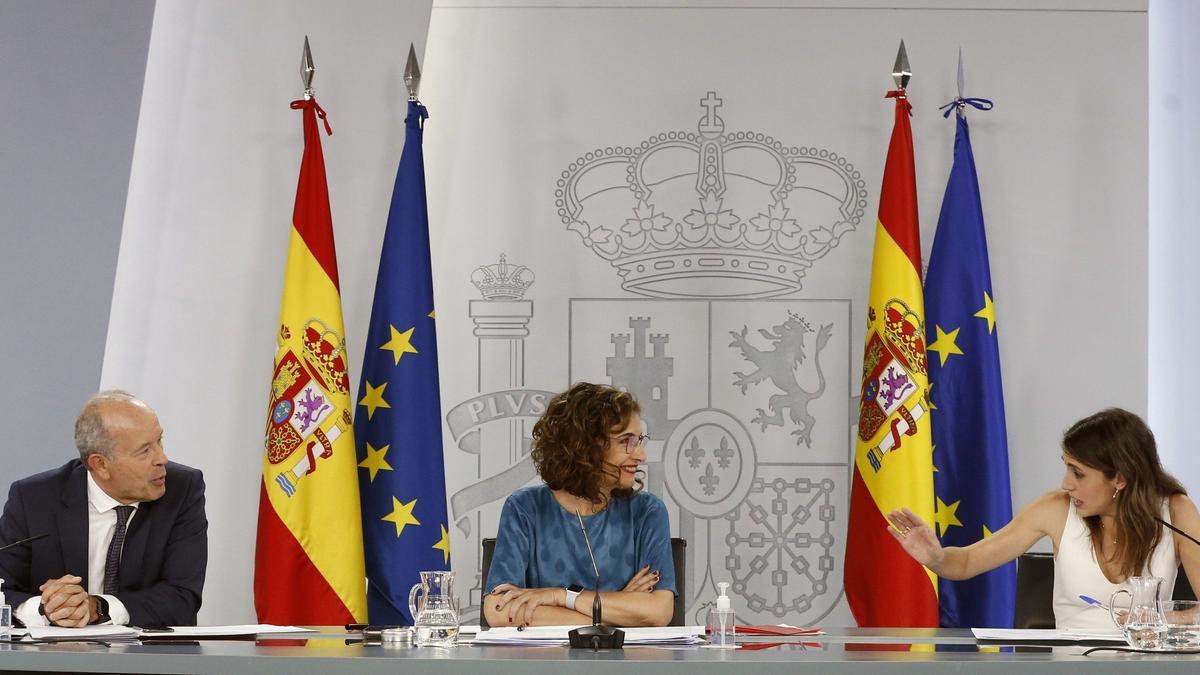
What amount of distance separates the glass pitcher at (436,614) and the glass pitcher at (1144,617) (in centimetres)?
122

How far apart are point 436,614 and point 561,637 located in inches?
9.7

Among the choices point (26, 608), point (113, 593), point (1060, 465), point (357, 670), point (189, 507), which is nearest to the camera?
point (357, 670)

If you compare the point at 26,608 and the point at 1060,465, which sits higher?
the point at 1060,465

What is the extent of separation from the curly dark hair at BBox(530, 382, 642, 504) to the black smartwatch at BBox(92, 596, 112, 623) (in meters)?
1.06

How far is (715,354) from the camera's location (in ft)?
14.7

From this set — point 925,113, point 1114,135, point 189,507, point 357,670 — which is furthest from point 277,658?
point 1114,135

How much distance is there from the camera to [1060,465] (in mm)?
4418

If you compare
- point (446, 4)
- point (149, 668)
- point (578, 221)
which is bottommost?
point (149, 668)

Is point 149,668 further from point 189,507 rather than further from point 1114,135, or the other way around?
point 1114,135

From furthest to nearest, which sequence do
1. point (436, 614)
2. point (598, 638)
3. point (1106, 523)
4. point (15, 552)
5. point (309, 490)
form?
point (309, 490), point (1106, 523), point (15, 552), point (436, 614), point (598, 638)

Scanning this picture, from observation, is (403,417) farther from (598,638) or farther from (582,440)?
(598,638)

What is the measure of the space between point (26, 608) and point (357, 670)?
99 cm

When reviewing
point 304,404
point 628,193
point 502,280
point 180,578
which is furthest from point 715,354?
point 180,578

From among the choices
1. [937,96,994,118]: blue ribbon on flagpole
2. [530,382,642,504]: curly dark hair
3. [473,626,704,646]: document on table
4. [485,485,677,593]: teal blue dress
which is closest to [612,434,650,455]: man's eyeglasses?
[530,382,642,504]: curly dark hair
